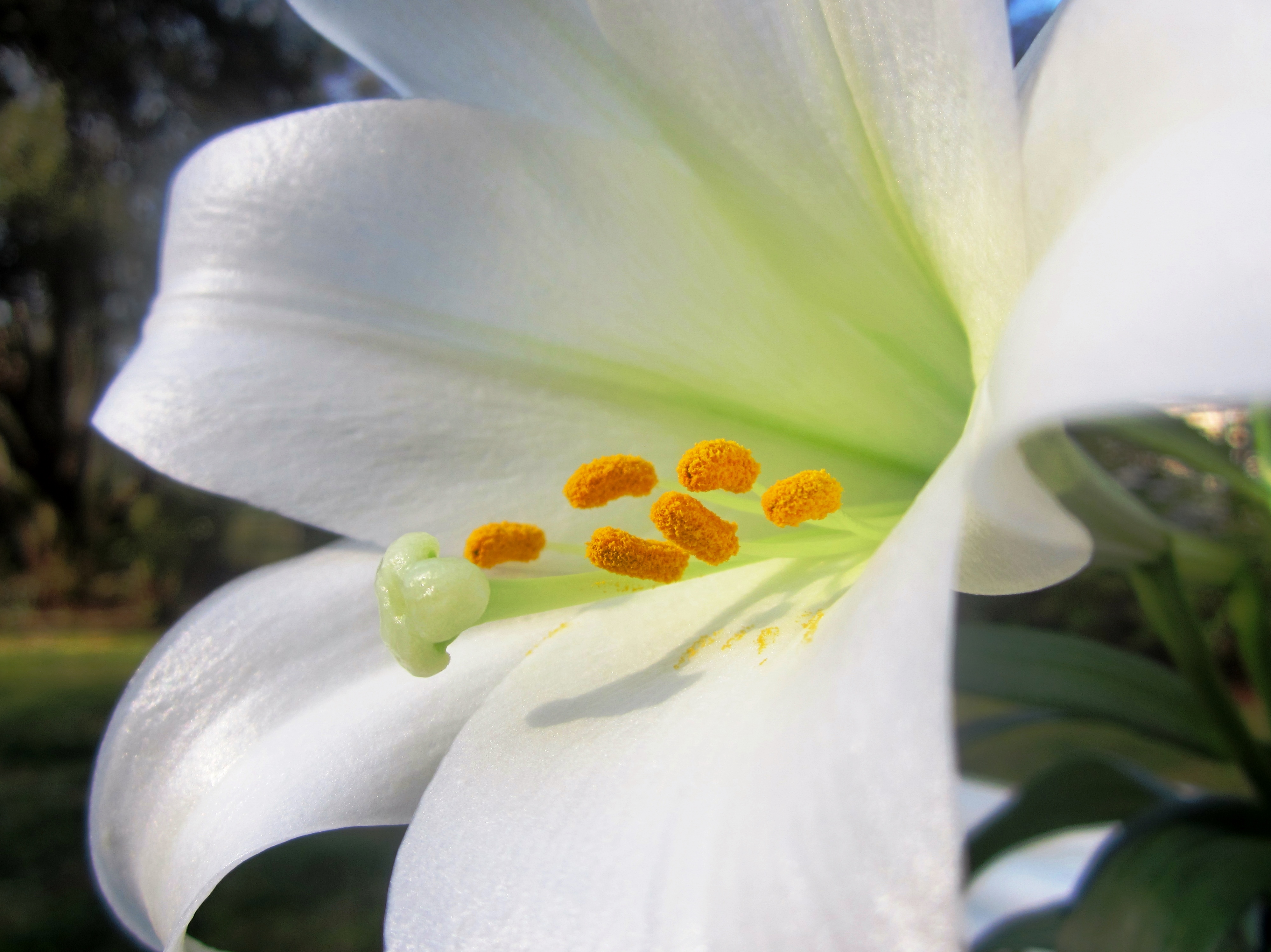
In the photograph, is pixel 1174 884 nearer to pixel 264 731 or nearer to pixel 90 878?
pixel 264 731

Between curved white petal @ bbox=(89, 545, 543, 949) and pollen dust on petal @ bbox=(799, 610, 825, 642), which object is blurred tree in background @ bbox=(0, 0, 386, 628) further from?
pollen dust on petal @ bbox=(799, 610, 825, 642)

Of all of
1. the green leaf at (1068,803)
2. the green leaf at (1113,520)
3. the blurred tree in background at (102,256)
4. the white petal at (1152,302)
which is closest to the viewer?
the white petal at (1152,302)

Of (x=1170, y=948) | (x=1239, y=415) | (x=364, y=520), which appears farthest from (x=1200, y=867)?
(x=1239, y=415)

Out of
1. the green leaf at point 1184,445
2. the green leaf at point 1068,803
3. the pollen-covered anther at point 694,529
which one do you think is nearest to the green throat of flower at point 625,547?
the pollen-covered anther at point 694,529

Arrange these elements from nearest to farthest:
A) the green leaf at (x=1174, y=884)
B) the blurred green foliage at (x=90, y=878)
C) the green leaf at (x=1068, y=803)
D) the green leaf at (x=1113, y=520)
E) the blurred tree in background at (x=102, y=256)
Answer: the green leaf at (x=1113, y=520) < the green leaf at (x=1174, y=884) < the green leaf at (x=1068, y=803) < the blurred green foliage at (x=90, y=878) < the blurred tree in background at (x=102, y=256)

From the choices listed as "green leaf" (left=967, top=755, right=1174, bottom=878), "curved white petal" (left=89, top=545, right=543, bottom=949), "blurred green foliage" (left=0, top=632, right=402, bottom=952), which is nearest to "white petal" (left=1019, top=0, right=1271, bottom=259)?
"curved white petal" (left=89, top=545, right=543, bottom=949)

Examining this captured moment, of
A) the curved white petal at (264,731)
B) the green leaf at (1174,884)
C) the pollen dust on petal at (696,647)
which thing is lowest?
the green leaf at (1174,884)

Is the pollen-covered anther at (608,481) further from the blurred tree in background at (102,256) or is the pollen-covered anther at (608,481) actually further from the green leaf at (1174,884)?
the blurred tree in background at (102,256)
